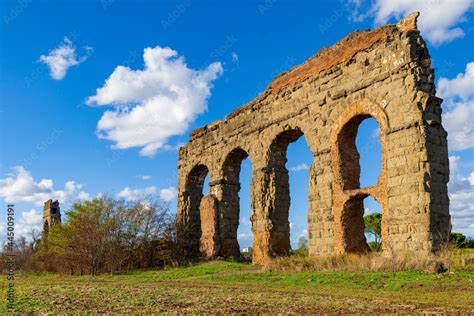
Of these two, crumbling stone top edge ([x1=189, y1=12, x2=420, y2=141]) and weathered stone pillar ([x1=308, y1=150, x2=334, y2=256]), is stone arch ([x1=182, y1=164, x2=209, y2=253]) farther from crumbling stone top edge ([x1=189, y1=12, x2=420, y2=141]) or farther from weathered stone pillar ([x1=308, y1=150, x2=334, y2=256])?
weathered stone pillar ([x1=308, y1=150, x2=334, y2=256])

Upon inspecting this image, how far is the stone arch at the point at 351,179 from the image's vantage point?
12359mm

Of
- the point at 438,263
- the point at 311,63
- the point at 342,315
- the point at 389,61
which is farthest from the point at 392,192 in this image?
the point at 342,315

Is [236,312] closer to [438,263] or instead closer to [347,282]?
[347,282]

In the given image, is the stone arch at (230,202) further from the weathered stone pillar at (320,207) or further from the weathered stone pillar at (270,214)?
the weathered stone pillar at (320,207)

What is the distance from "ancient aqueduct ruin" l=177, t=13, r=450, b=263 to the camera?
37.0 feet

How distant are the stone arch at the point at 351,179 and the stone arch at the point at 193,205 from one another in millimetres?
9119

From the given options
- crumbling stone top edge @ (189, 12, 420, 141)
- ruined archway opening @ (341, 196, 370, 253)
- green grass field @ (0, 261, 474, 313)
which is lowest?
green grass field @ (0, 261, 474, 313)

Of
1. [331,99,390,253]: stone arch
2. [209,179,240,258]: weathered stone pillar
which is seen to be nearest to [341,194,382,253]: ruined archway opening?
[331,99,390,253]: stone arch

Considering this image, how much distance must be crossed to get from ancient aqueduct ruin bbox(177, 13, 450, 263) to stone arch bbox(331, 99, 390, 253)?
0.03 m

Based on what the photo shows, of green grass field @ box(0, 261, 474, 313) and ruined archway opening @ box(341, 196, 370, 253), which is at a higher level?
ruined archway opening @ box(341, 196, 370, 253)

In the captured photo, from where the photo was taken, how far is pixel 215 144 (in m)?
20.2

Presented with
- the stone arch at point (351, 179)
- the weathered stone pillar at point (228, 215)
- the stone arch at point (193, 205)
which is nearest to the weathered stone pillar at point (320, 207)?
the stone arch at point (351, 179)

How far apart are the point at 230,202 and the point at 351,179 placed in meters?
6.97

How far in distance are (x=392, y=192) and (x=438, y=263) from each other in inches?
106
